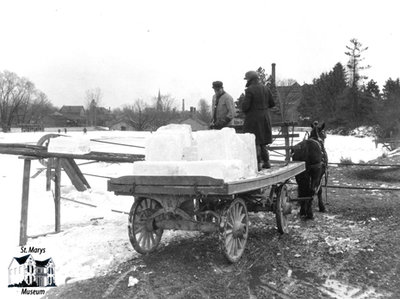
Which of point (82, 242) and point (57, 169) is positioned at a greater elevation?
point (57, 169)

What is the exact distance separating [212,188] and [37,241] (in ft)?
12.0

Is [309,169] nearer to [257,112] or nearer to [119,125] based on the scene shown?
[257,112]

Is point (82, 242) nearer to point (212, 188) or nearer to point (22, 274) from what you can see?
point (22, 274)

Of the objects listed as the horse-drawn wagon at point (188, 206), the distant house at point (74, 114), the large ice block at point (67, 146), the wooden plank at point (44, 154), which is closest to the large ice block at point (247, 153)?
the horse-drawn wagon at point (188, 206)

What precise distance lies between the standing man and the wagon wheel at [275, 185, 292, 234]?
57cm

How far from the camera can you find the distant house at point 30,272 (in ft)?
17.4

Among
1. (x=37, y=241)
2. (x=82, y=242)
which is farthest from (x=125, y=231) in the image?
(x=37, y=241)

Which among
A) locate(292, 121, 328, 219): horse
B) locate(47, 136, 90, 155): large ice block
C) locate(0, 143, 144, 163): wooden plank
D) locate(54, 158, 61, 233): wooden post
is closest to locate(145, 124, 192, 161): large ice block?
locate(0, 143, 144, 163): wooden plank

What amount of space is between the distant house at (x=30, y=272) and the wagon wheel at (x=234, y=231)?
2.15 meters

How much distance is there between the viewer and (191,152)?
20.2 ft

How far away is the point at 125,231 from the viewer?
7473 millimetres

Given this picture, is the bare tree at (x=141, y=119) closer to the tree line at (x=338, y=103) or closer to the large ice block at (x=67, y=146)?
the tree line at (x=338, y=103)

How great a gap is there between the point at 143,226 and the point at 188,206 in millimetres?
752

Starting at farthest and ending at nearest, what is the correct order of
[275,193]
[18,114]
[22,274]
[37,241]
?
[18,114] → [275,193] → [37,241] → [22,274]
